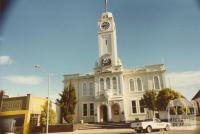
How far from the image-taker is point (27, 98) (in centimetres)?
2505

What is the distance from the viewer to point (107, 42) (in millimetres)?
34406

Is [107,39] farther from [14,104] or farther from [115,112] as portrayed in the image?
[14,104]

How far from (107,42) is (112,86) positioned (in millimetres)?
7888

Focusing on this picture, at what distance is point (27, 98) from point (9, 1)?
23447 millimetres

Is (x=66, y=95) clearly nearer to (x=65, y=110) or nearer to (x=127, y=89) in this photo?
(x=65, y=110)

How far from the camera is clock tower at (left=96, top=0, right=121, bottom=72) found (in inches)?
1299

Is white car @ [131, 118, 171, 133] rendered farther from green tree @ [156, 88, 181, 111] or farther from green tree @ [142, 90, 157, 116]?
green tree @ [156, 88, 181, 111]

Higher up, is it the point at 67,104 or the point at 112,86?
the point at 112,86

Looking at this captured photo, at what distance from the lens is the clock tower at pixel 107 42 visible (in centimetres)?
3300

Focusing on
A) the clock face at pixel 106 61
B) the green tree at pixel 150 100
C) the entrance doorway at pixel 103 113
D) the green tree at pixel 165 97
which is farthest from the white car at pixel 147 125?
the clock face at pixel 106 61

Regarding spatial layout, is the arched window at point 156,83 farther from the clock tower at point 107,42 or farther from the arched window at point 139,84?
the clock tower at point 107,42

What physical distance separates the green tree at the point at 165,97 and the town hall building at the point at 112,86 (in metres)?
3.35

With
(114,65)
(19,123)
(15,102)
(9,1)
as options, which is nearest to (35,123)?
(19,123)

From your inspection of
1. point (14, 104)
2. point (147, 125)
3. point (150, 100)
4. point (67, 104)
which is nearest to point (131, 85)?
point (150, 100)
